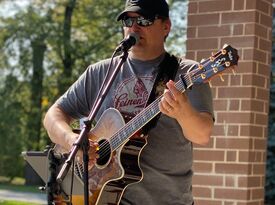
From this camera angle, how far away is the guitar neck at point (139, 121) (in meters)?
2.67

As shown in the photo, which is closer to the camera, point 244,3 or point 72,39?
point 244,3

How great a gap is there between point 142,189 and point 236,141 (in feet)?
5.19

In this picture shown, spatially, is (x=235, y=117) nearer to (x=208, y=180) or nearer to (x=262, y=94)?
(x=262, y=94)

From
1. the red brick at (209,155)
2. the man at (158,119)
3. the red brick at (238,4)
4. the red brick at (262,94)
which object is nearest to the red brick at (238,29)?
the red brick at (238,4)

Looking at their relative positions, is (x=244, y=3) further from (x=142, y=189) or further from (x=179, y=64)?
(x=142, y=189)

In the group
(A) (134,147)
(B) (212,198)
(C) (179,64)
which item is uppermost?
(C) (179,64)

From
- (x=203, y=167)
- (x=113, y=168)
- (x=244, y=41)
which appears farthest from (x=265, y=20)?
(x=113, y=168)

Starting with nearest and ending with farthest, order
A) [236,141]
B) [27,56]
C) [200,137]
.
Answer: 1. [200,137]
2. [236,141]
3. [27,56]

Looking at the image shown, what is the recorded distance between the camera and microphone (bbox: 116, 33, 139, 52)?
2.79 meters

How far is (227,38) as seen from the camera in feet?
14.4

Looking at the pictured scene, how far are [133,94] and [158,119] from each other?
0.21m

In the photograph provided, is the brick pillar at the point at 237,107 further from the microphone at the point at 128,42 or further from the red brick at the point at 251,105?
the microphone at the point at 128,42

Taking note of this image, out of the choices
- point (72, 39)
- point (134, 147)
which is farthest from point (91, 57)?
point (134, 147)

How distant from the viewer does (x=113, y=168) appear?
9.56 feet
